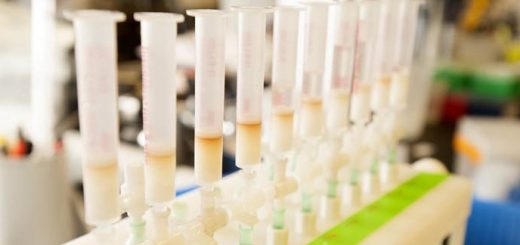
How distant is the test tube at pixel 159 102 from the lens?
55cm

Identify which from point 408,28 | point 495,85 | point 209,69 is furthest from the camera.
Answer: point 495,85

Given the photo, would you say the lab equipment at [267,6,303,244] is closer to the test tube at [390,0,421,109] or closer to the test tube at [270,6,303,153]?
the test tube at [270,6,303,153]

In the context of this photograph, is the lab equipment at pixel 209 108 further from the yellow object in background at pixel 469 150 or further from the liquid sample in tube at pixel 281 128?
the yellow object in background at pixel 469 150

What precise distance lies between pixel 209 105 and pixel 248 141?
8 cm

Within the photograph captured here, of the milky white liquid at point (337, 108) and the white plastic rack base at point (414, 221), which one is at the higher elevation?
the milky white liquid at point (337, 108)

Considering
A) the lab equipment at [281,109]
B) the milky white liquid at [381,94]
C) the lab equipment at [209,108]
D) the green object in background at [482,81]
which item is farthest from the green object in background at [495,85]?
the lab equipment at [209,108]

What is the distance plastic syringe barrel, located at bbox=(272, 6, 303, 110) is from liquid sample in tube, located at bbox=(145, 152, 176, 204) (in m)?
0.20

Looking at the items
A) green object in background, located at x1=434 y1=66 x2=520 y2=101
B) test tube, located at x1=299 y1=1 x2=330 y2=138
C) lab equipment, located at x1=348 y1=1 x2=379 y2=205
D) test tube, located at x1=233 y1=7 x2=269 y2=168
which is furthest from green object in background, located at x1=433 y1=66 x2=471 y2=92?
test tube, located at x1=233 y1=7 x2=269 y2=168

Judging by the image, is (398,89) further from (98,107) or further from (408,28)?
(98,107)

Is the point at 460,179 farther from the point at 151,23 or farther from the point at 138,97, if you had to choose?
the point at 138,97

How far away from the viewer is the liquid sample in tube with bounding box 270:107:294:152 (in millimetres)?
728

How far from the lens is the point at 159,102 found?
0.57m

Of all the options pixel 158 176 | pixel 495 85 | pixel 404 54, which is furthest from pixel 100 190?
pixel 495 85

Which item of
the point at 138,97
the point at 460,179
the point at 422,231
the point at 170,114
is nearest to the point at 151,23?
the point at 170,114
